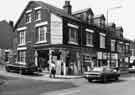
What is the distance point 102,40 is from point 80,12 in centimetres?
721

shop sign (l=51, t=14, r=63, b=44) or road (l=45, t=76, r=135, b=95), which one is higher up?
shop sign (l=51, t=14, r=63, b=44)

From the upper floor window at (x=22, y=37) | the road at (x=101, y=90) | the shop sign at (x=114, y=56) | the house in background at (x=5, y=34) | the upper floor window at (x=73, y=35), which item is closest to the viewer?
the road at (x=101, y=90)

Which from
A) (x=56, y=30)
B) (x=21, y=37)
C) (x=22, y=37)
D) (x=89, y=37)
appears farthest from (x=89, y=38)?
(x=21, y=37)

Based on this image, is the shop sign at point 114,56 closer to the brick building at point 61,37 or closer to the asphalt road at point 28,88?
the brick building at point 61,37

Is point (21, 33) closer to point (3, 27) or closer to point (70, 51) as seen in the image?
point (70, 51)

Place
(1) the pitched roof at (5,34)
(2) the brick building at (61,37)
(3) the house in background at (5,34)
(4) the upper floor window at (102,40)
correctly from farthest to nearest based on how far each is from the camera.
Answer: (1) the pitched roof at (5,34)
(3) the house in background at (5,34)
(4) the upper floor window at (102,40)
(2) the brick building at (61,37)

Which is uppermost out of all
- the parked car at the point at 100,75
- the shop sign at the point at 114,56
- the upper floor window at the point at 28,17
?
the upper floor window at the point at 28,17

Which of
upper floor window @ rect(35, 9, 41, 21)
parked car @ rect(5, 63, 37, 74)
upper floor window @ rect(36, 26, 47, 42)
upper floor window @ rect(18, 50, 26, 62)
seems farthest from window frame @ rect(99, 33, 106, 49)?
parked car @ rect(5, 63, 37, 74)

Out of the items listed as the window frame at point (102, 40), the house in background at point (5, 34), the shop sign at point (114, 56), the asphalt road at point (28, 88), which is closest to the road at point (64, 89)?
the asphalt road at point (28, 88)

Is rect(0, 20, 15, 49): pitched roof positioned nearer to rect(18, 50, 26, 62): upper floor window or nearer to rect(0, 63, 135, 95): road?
rect(18, 50, 26, 62): upper floor window

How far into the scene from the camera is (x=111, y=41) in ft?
112

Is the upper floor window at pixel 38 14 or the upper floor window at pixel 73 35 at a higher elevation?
the upper floor window at pixel 38 14

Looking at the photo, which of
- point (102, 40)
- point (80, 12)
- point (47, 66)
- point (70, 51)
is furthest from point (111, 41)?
point (47, 66)

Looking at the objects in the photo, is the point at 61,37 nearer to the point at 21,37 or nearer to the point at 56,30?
the point at 56,30
